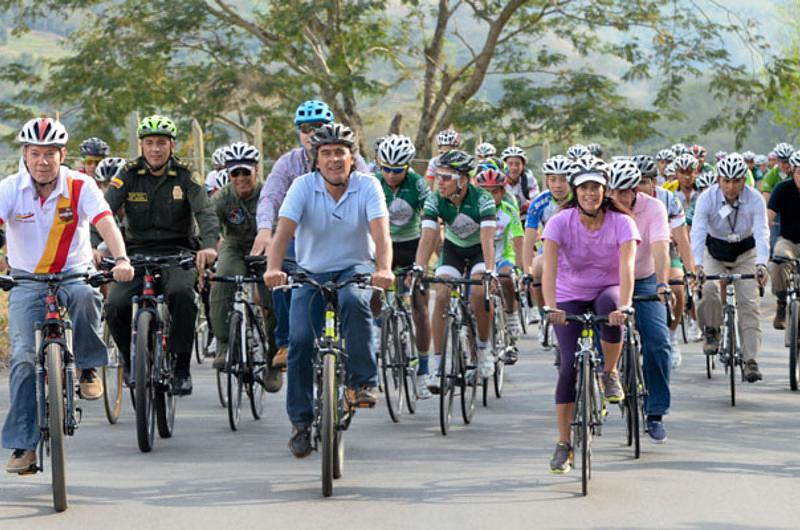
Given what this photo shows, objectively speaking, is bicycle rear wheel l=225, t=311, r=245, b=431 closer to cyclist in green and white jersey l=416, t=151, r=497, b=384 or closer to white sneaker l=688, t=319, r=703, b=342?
cyclist in green and white jersey l=416, t=151, r=497, b=384

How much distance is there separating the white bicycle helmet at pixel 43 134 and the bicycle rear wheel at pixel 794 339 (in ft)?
22.9

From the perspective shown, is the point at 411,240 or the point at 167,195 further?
the point at 411,240

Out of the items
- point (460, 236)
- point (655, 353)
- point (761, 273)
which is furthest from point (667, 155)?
point (655, 353)

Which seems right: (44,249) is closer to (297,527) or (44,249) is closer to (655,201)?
(297,527)

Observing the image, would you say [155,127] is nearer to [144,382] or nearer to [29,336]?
[144,382]

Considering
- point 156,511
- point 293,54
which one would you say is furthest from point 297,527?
point 293,54

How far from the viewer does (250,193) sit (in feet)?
40.2

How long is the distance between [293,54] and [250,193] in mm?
19774

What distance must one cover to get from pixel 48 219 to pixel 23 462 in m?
1.33

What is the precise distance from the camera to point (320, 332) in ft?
30.4

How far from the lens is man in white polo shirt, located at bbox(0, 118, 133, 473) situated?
337 inches

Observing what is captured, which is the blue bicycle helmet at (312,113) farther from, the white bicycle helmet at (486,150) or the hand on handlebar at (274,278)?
the white bicycle helmet at (486,150)

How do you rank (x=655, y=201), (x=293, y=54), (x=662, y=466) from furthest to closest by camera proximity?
(x=293, y=54), (x=655, y=201), (x=662, y=466)

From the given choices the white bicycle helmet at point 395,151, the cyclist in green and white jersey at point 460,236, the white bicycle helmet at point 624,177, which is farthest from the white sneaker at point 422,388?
the white bicycle helmet at point 624,177
